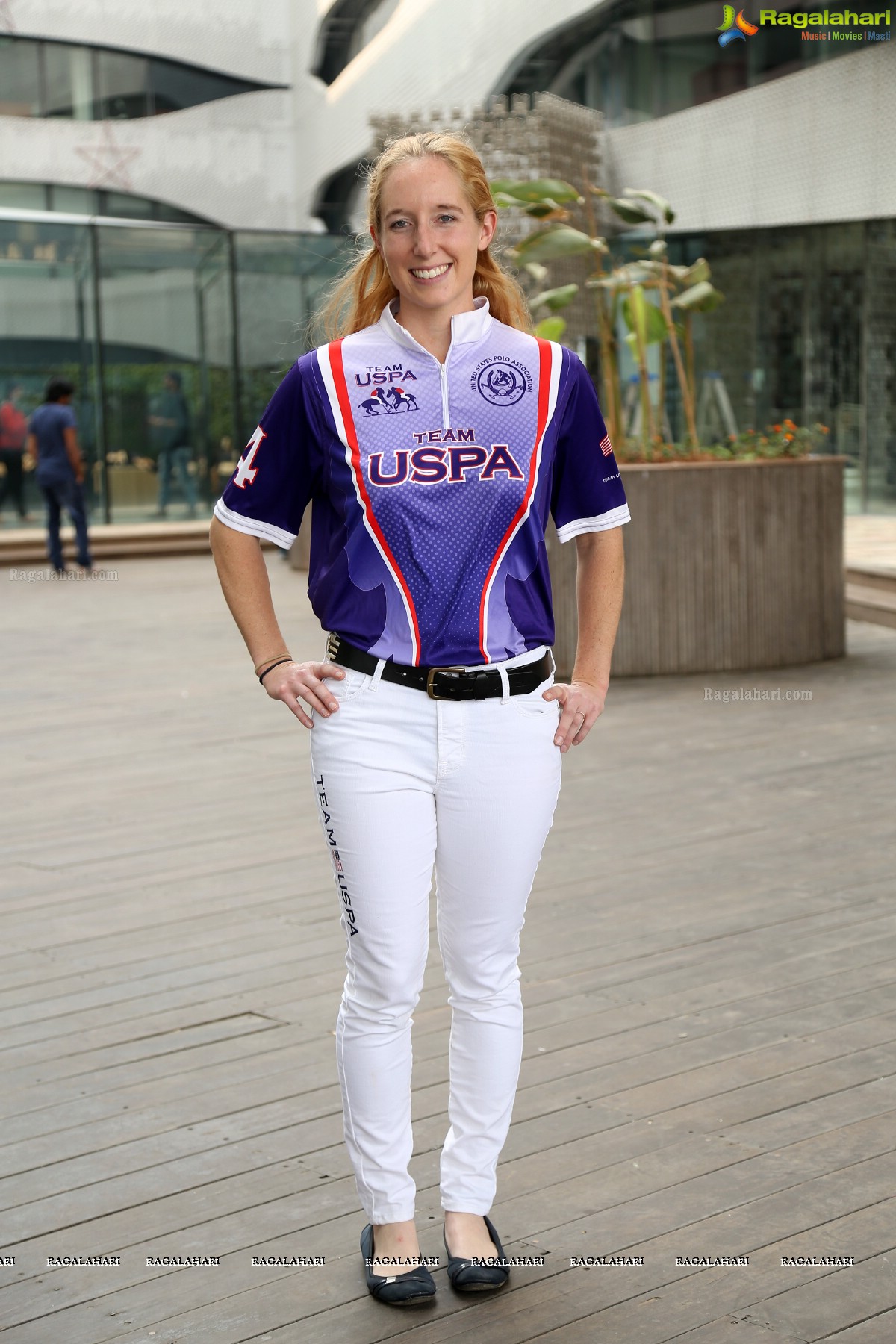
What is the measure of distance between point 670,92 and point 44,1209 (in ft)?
67.7

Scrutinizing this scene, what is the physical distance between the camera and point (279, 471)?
2709 millimetres

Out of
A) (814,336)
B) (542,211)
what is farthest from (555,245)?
(814,336)

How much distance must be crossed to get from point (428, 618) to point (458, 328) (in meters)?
0.47

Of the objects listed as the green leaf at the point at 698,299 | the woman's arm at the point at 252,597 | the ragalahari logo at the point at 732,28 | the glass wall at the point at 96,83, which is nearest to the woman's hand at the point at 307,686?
the woman's arm at the point at 252,597

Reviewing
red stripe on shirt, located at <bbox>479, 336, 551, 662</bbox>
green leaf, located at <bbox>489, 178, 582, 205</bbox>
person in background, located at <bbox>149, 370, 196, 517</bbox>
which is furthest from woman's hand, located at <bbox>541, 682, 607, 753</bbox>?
person in background, located at <bbox>149, 370, 196, 517</bbox>

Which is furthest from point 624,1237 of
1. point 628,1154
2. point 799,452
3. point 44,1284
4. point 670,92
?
point 670,92

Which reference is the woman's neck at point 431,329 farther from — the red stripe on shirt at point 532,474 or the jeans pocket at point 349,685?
the jeans pocket at point 349,685

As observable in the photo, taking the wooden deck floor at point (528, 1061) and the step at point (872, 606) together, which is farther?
the step at point (872, 606)

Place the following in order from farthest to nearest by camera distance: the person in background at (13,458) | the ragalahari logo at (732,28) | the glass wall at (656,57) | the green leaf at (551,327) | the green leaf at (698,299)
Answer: the person in background at (13,458)
the ragalahari logo at (732,28)
the glass wall at (656,57)
the green leaf at (551,327)
the green leaf at (698,299)

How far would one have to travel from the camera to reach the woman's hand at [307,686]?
102 inches

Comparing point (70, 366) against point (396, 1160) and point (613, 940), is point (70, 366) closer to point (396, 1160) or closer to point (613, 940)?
point (613, 940)

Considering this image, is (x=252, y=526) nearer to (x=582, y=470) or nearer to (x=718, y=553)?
(x=582, y=470)

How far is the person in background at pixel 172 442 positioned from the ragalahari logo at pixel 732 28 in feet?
29.0

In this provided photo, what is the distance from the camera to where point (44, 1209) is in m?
3.11
